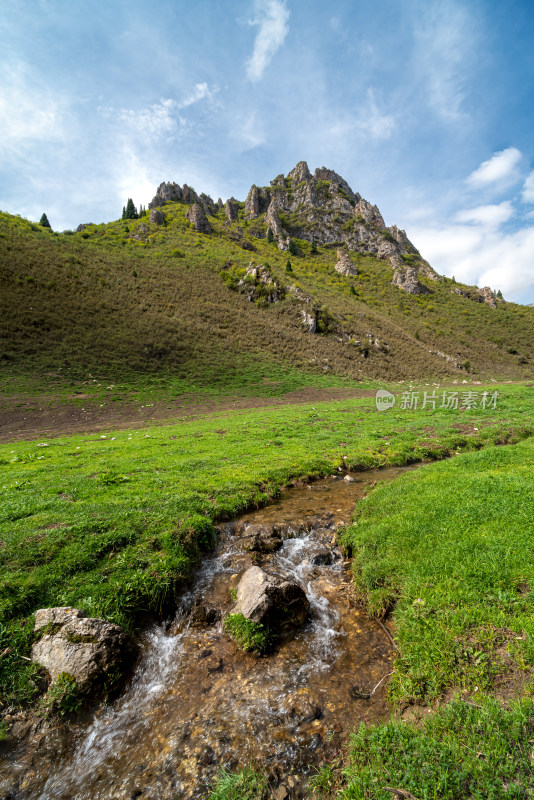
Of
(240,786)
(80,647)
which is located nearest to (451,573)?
(240,786)

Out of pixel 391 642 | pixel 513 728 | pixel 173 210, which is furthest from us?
pixel 173 210

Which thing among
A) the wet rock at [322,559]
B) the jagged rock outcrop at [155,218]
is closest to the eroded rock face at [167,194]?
the jagged rock outcrop at [155,218]

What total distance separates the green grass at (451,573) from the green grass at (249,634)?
2.42 meters

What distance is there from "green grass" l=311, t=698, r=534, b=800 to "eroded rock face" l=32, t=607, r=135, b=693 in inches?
150

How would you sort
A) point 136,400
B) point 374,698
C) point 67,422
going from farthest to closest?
point 136,400
point 67,422
point 374,698

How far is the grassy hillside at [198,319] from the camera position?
44.8 meters

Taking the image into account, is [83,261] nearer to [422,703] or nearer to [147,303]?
[147,303]

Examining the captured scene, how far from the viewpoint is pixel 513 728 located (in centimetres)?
365

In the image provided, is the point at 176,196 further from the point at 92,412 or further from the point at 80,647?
the point at 80,647

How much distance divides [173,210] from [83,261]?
81076mm

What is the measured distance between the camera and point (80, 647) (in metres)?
5.50

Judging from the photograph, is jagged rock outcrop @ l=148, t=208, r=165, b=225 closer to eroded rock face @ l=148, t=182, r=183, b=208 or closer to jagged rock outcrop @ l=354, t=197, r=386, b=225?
eroded rock face @ l=148, t=182, r=183, b=208

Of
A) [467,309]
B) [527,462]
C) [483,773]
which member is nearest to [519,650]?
[483,773]

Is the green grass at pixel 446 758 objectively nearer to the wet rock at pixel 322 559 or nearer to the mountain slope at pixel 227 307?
the wet rock at pixel 322 559
